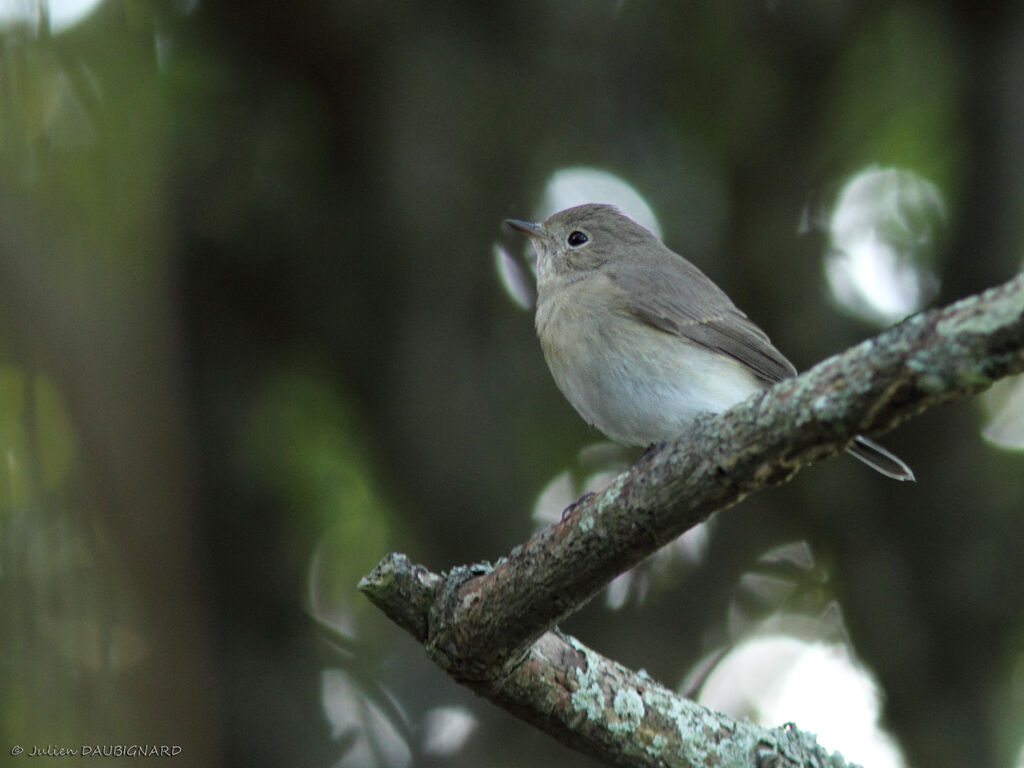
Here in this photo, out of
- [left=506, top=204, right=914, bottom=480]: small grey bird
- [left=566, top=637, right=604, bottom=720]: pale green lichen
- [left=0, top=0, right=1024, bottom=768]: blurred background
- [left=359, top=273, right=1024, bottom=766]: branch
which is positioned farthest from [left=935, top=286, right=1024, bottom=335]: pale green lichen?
[left=0, top=0, right=1024, bottom=768]: blurred background

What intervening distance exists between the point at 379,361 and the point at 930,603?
9.32 feet

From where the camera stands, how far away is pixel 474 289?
18.8 ft

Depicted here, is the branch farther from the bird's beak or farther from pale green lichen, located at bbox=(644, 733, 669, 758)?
the bird's beak

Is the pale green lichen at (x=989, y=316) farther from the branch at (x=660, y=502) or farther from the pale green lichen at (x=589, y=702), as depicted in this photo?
the pale green lichen at (x=589, y=702)

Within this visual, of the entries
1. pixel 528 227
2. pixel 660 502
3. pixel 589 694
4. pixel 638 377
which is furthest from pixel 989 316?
pixel 528 227

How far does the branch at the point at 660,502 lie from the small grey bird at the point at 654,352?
1.40 meters

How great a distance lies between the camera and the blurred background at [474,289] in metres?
5.00

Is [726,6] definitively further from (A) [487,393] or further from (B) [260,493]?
(B) [260,493]

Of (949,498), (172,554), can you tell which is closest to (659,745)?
(172,554)

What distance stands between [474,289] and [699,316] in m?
1.27

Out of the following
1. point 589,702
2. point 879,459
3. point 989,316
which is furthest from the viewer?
point 879,459

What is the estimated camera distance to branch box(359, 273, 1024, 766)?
233cm

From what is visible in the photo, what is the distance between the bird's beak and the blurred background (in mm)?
140

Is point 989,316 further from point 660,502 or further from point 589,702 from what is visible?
point 589,702
